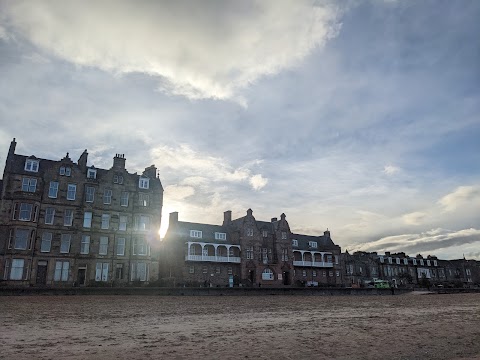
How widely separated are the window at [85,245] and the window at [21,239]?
625 centimetres

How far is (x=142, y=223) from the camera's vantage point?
4966 centimetres

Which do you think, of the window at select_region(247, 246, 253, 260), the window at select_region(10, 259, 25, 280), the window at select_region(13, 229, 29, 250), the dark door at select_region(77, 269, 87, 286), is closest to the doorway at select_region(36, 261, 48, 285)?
the window at select_region(10, 259, 25, 280)

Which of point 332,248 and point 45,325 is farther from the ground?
point 332,248

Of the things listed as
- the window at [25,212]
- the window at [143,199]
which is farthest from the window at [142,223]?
the window at [25,212]

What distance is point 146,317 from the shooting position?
56.2 feet

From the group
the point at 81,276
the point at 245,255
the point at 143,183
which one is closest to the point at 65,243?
the point at 81,276

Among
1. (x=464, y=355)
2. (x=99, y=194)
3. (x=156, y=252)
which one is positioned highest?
(x=99, y=194)

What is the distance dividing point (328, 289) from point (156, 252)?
77.0 feet

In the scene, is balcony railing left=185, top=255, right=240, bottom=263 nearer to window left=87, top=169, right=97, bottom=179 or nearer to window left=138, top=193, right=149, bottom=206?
window left=138, top=193, right=149, bottom=206

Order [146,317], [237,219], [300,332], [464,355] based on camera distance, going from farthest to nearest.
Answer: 1. [237,219]
2. [146,317]
3. [300,332]
4. [464,355]

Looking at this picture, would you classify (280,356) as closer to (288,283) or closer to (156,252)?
(156,252)

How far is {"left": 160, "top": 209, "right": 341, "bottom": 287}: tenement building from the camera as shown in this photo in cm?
5750

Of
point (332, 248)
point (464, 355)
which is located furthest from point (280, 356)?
point (332, 248)

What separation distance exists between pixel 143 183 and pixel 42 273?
1661 cm
